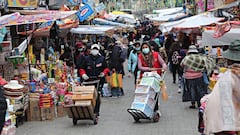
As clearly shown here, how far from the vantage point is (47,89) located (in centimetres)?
1173

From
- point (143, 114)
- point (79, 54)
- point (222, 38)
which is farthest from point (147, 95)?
point (79, 54)

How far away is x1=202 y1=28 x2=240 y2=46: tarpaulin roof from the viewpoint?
439 inches

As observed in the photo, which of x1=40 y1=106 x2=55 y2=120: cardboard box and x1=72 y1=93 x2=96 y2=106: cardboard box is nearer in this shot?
x1=72 y1=93 x2=96 y2=106: cardboard box

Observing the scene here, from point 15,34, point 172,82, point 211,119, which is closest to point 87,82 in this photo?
point 15,34

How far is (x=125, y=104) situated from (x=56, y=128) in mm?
3421

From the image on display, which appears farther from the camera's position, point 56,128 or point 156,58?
point 156,58

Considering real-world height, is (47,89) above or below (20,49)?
below

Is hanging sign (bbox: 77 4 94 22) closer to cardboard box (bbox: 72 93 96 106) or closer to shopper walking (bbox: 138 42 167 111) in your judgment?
shopper walking (bbox: 138 42 167 111)

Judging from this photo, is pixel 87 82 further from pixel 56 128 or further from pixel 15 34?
pixel 15 34

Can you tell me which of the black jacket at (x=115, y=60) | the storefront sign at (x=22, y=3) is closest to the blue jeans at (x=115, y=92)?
the black jacket at (x=115, y=60)

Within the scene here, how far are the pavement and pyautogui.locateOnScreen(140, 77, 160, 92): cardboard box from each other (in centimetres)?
75

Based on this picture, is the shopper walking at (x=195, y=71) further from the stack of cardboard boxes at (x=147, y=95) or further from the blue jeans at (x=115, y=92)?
the blue jeans at (x=115, y=92)

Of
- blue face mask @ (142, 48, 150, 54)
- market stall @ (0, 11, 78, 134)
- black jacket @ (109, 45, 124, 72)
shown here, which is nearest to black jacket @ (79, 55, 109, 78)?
market stall @ (0, 11, 78, 134)

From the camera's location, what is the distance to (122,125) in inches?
415
